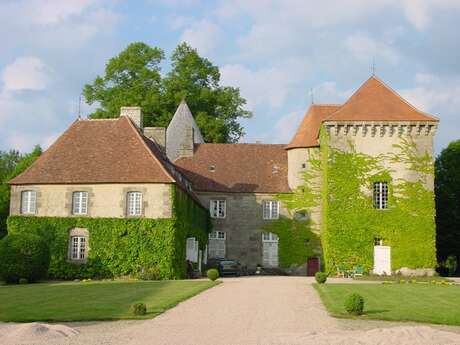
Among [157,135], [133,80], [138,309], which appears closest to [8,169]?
[133,80]

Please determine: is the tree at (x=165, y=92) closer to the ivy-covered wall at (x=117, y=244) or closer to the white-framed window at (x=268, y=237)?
the white-framed window at (x=268, y=237)

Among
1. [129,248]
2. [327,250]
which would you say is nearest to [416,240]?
[327,250]

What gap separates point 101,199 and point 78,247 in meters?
2.44

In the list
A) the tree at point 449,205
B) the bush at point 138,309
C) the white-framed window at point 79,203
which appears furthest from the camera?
the tree at point 449,205

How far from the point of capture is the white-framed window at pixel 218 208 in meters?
40.1

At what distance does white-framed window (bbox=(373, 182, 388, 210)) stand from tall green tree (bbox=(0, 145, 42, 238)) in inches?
813

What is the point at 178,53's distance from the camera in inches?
2010

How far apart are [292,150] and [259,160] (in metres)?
2.92

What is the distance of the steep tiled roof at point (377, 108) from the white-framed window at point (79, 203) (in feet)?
42.6

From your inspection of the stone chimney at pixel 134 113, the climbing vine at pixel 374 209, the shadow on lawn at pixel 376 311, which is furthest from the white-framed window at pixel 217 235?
the shadow on lawn at pixel 376 311

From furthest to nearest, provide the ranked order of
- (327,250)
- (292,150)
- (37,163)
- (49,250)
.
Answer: (292,150)
(327,250)
(37,163)
(49,250)

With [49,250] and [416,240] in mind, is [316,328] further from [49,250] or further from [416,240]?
[416,240]

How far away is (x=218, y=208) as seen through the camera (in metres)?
40.2

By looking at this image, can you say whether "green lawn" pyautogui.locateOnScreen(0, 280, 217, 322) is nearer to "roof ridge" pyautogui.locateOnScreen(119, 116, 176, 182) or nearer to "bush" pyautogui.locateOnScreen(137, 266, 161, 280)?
"bush" pyautogui.locateOnScreen(137, 266, 161, 280)
